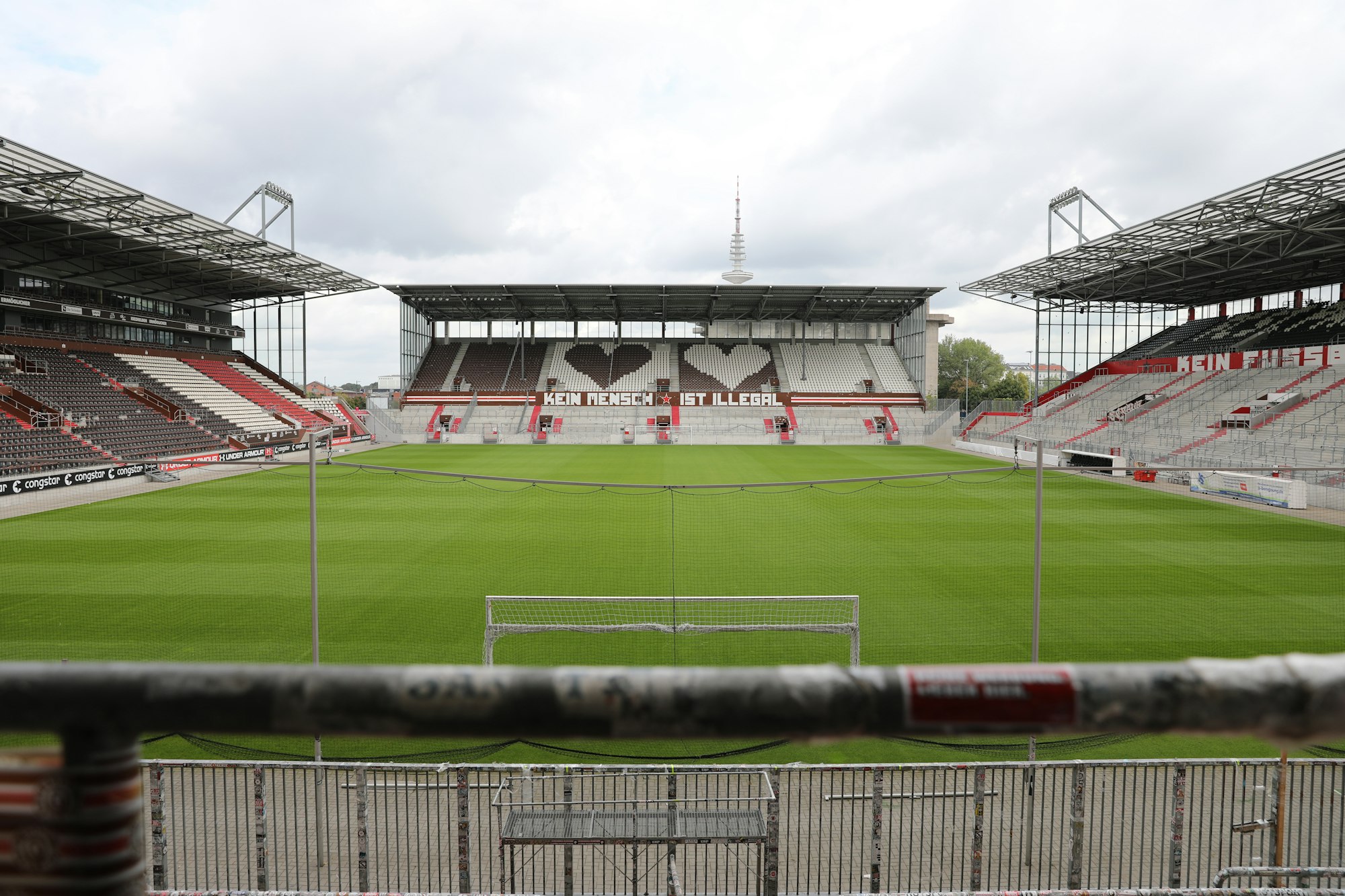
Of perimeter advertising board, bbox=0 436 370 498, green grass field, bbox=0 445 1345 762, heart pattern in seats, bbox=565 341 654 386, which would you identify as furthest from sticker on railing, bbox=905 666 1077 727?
heart pattern in seats, bbox=565 341 654 386

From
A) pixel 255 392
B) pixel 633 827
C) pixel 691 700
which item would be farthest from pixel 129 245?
pixel 691 700

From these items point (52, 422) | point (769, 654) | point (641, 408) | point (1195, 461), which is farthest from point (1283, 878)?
point (641, 408)

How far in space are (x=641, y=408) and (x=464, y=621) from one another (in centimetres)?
4939

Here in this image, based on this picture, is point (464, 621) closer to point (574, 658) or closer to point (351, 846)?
point (574, 658)

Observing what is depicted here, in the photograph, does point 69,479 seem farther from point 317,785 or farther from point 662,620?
point 317,785

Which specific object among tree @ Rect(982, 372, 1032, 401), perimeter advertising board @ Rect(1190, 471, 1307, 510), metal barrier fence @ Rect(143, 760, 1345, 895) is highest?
tree @ Rect(982, 372, 1032, 401)

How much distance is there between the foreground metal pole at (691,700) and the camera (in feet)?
2.97

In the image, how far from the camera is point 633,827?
5.96m

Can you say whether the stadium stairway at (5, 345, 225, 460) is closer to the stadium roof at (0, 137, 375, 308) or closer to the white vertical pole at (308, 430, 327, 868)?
the stadium roof at (0, 137, 375, 308)

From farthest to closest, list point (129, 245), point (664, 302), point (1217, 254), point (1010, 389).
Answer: point (1010, 389), point (664, 302), point (1217, 254), point (129, 245)

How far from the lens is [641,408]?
61.1 meters

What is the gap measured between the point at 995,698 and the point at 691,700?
1.35 feet

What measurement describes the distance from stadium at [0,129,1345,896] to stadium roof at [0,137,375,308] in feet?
0.97

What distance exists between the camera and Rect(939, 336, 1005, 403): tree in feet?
375
